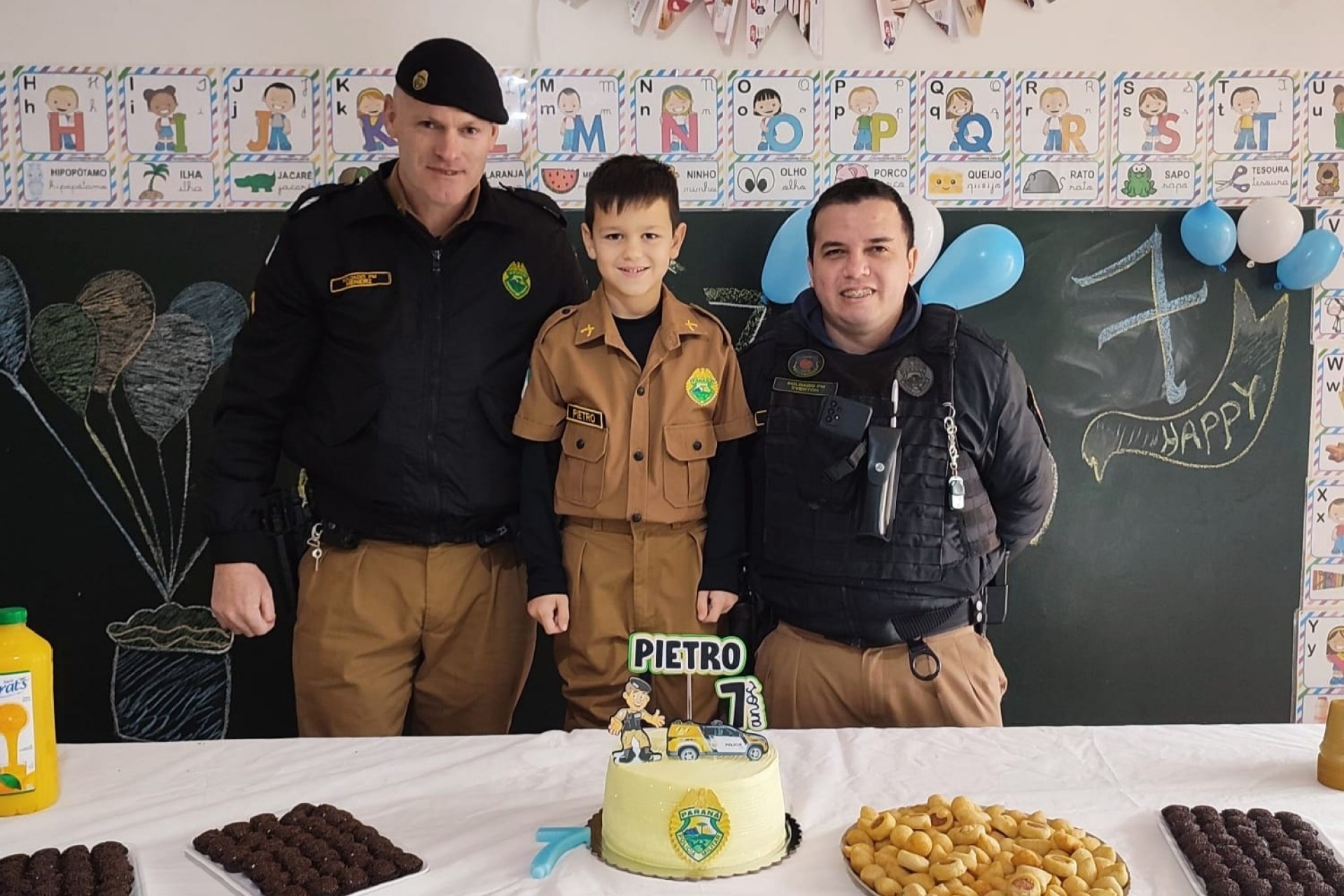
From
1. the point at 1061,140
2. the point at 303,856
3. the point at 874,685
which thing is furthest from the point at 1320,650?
the point at 303,856

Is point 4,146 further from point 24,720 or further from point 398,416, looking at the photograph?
point 24,720

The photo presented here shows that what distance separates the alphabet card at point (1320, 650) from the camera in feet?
10.2

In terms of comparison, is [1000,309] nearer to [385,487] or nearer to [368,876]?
[385,487]

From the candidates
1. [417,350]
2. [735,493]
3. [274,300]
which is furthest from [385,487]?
[735,493]

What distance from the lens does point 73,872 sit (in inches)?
50.9

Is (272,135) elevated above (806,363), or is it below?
above

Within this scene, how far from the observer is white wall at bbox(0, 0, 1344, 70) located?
2.89 metres

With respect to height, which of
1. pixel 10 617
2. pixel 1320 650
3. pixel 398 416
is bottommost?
pixel 1320 650

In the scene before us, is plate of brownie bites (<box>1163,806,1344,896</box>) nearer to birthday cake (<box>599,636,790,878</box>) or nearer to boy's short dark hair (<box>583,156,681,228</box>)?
birthday cake (<box>599,636,790,878</box>)

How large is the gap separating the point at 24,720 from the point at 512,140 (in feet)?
Result: 6.35

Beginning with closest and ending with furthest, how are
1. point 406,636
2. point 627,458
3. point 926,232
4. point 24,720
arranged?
point 24,720, point 627,458, point 406,636, point 926,232

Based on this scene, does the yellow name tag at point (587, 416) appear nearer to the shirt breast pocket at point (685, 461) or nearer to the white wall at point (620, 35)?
the shirt breast pocket at point (685, 461)

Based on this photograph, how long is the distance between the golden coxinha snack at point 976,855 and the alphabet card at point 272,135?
230 cm

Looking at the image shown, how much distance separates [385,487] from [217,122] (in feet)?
4.34
